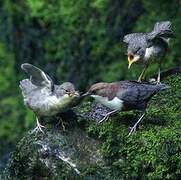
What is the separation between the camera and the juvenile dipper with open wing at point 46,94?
541 centimetres

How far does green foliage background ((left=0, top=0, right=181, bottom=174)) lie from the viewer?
1002cm

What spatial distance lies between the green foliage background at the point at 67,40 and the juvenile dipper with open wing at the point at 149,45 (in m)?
2.91

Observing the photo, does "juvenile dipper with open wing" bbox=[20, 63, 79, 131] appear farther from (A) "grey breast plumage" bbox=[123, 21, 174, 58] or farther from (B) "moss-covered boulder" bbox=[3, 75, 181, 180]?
(A) "grey breast plumage" bbox=[123, 21, 174, 58]

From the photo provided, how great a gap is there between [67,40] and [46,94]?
5028 mm

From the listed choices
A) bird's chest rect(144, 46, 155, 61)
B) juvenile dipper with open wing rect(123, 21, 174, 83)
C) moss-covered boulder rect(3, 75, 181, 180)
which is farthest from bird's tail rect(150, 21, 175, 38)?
moss-covered boulder rect(3, 75, 181, 180)

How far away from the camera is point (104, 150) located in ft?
17.7

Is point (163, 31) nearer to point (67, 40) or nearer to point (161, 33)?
point (161, 33)

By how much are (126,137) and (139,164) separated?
30cm

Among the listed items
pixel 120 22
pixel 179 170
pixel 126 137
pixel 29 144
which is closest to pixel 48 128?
pixel 29 144

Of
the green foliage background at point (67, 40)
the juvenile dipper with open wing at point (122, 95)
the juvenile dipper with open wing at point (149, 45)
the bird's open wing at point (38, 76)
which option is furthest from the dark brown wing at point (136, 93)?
the green foliage background at point (67, 40)

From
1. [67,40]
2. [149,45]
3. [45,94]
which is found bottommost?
[67,40]

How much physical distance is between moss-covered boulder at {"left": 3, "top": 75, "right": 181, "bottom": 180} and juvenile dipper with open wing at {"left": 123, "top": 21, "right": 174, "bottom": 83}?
74 cm

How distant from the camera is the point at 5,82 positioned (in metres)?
10.8

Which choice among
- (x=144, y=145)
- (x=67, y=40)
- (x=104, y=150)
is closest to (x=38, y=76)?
(x=104, y=150)
